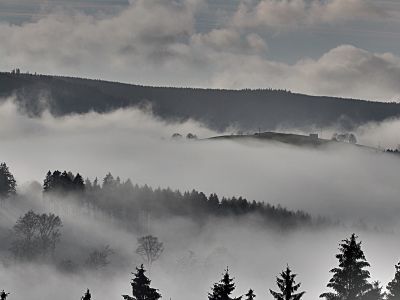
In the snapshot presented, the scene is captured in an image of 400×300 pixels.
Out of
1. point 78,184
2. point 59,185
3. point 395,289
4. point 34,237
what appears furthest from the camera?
point 78,184

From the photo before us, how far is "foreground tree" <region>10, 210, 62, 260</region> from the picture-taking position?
147 metres

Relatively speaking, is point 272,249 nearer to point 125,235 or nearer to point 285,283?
point 125,235

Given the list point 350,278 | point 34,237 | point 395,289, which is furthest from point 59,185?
point 350,278

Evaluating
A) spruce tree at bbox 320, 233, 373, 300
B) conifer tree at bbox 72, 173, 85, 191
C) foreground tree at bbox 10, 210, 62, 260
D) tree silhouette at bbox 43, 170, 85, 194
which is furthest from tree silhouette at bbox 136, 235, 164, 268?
spruce tree at bbox 320, 233, 373, 300

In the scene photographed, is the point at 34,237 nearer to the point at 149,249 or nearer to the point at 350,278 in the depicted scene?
the point at 149,249

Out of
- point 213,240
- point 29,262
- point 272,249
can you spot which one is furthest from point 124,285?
point 272,249

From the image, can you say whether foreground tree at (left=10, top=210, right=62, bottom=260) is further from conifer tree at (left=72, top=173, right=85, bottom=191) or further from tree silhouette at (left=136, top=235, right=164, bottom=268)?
conifer tree at (left=72, top=173, right=85, bottom=191)

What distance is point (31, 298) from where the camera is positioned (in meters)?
124

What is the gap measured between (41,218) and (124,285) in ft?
88.8

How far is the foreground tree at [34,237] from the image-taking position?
146962 millimetres

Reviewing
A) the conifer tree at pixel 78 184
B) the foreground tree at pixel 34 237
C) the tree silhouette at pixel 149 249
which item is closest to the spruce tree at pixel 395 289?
the foreground tree at pixel 34 237

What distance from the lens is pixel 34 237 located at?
155375 mm

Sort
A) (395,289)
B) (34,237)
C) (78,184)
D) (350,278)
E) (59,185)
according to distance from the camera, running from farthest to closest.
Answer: (78,184) → (59,185) → (34,237) → (395,289) → (350,278)

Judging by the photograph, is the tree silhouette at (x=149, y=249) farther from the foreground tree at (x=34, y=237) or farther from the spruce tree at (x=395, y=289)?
the spruce tree at (x=395, y=289)
